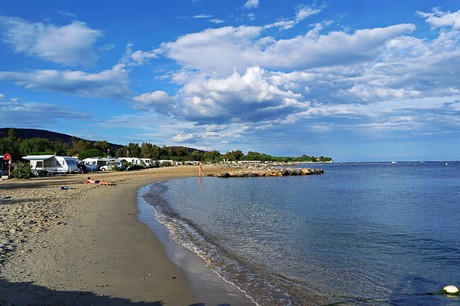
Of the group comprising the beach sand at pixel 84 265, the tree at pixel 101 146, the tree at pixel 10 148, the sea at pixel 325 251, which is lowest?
the sea at pixel 325 251

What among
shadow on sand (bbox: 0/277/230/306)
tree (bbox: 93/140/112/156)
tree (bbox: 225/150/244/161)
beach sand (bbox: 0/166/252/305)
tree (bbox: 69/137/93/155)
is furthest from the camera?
tree (bbox: 225/150/244/161)

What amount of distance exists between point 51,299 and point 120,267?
2.44m

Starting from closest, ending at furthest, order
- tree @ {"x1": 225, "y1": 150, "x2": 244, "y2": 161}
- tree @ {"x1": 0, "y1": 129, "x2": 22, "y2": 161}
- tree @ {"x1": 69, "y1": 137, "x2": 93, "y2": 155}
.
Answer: tree @ {"x1": 0, "y1": 129, "x2": 22, "y2": 161} < tree @ {"x1": 69, "y1": 137, "x2": 93, "y2": 155} < tree @ {"x1": 225, "y1": 150, "x2": 244, "y2": 161}

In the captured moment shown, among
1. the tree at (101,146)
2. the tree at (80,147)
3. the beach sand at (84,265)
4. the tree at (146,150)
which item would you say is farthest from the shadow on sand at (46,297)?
the tree at (146,150)

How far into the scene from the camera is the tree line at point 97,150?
268ft

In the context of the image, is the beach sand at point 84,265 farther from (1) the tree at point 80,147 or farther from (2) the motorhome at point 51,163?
(1) the tree at point 80,147

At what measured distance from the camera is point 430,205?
938 inches

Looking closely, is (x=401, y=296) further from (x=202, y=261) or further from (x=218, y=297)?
(x=202, y=261)

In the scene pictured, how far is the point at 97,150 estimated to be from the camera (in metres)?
93.2

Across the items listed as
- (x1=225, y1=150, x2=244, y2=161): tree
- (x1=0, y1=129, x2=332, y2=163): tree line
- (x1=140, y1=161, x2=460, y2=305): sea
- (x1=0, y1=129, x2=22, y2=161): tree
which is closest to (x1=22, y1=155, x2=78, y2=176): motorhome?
(x1=0, y1=129, x2=332, y2=163): tree line

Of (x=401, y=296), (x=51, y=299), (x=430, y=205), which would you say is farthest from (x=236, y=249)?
(x=430, y=205)

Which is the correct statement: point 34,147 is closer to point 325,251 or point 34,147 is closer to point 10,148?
point 10,148

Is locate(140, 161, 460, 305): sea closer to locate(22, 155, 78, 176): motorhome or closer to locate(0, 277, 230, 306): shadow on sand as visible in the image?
locate(0, 277, 230, 306): shadow on sand

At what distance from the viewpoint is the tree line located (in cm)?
8182
